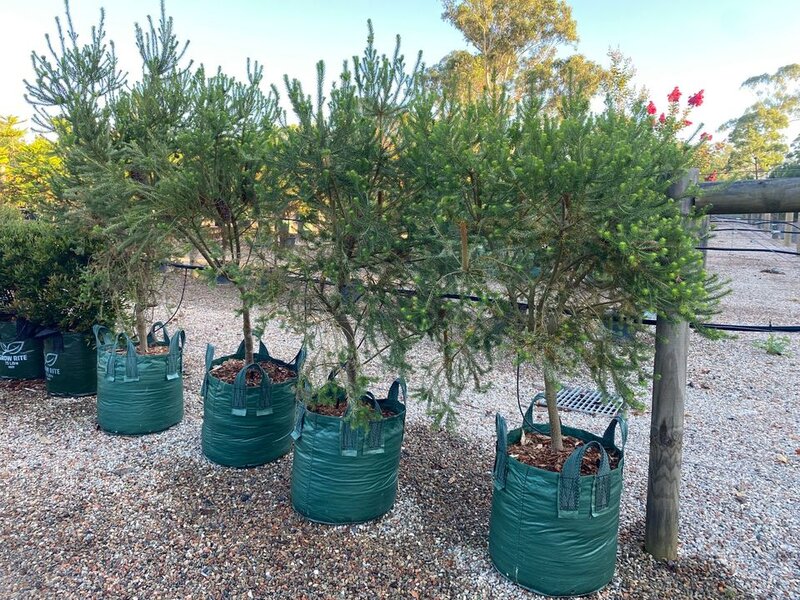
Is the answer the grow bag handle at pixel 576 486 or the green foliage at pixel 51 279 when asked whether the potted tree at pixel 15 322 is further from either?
the grow bag handle at pixel 576 486

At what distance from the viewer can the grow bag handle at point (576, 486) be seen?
1.89m

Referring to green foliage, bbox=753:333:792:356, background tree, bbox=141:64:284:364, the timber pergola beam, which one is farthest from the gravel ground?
green foliage, bbox=753:333:792:356

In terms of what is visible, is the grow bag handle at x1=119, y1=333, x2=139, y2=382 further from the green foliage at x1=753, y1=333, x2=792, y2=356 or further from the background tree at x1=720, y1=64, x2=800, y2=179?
the background tree at x1=720, y1=64, x2=800, y2=179

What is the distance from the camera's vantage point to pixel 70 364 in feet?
13.0

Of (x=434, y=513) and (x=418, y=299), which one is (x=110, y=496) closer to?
(x=434, y=513)

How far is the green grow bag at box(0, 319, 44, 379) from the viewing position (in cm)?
426

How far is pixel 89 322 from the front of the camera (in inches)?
156

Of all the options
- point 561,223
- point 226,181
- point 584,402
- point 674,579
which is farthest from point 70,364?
point 674,579

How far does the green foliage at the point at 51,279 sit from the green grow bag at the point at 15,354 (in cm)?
25

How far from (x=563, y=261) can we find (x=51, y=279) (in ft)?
12.5

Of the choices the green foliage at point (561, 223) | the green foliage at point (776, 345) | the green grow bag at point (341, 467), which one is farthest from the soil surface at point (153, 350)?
the green foliage at point (776, 345)

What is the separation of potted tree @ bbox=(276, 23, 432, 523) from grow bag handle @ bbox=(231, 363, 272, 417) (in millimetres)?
445

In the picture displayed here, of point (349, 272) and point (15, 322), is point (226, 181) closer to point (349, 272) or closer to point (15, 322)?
point (349, 272)

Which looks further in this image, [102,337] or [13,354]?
[13,354]
